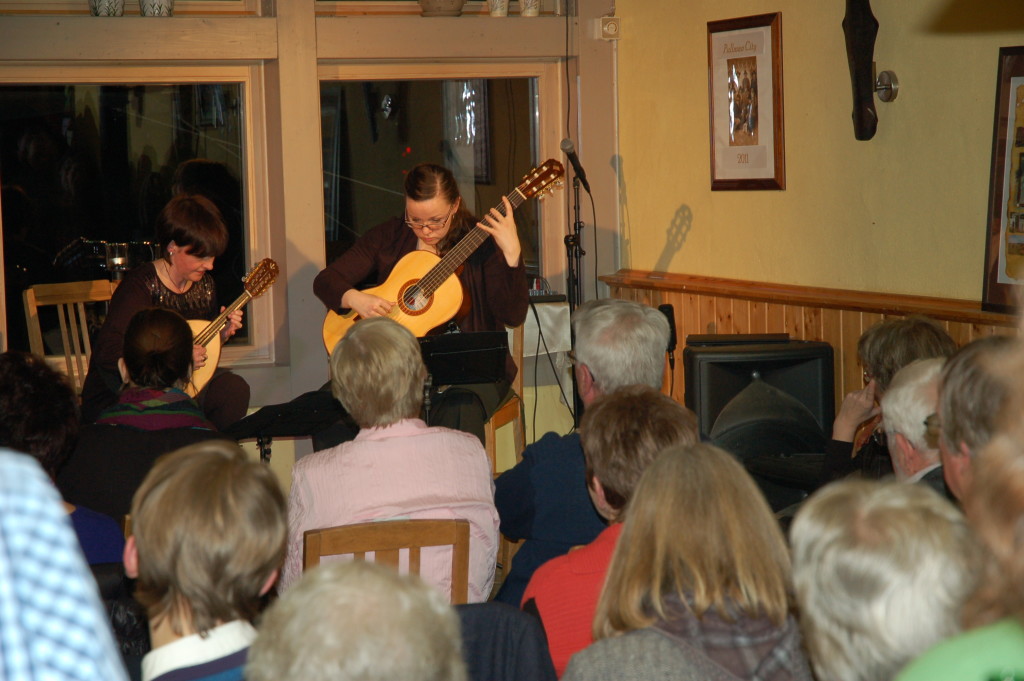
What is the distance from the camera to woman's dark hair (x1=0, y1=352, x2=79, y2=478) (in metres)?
2.26

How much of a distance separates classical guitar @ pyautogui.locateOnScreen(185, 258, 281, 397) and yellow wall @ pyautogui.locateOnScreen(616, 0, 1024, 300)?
5.77ft

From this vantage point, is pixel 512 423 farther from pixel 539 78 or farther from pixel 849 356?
pixel 849 356

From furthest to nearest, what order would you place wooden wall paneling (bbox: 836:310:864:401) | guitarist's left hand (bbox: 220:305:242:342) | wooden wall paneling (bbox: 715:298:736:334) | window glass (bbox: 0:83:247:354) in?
1. window glass (bbox: 0:83:247:354)
2. wooden wall paneling (bbox: 715:298:736:334)
3. guitarist's left hand (bbox: 220:305:242:342)
4. wooden wall paneling (bbox: 836:310:864:401)

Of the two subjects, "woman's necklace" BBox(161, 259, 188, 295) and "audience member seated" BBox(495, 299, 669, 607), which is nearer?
"audience member seated" BBox(495, 299, 669, 607)

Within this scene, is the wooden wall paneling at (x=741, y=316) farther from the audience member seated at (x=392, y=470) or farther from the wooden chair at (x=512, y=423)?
the audience member seated at (x=392, y=470)

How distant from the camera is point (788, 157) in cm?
417

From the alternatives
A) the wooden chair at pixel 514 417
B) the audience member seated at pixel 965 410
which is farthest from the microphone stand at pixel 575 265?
the audience member seated at pixel 965 410

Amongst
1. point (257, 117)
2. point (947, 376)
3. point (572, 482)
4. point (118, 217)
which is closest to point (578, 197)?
point (257, 117)

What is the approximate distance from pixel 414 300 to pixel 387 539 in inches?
87.0

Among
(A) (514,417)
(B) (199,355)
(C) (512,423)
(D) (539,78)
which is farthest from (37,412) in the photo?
(D) (539,78)

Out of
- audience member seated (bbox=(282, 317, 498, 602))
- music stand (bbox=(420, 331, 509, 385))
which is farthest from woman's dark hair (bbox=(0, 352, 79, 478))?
music stand (bbox=(420, 331, 509, 385))

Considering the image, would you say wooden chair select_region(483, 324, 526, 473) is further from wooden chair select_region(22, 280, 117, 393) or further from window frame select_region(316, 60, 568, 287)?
wooden chair select_region(22, 280, 117, 393)

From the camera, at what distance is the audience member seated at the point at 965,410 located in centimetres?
158

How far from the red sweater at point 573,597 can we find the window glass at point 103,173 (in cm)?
350
